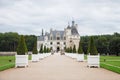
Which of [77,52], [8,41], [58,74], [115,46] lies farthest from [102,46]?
[58,74]

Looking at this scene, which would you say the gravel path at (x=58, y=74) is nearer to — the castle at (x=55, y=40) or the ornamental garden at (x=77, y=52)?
the ornamental garden at (x=77, y=52)

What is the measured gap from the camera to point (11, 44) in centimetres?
10906

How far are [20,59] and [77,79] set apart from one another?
36.0 feet

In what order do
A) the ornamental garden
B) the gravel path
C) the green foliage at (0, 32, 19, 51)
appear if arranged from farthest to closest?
the green foliage at (0, 32, 19, 51), the ornamental garden, the gravel path

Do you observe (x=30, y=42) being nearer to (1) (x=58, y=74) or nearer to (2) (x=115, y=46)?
(2) (x=115, y=46)

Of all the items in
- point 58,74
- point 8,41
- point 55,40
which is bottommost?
point 58,74

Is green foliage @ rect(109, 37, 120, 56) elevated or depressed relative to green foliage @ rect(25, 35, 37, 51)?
depressed

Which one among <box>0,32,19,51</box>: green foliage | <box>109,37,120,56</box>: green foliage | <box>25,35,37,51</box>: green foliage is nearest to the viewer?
<box>109,37,120,56</box>: green foliage

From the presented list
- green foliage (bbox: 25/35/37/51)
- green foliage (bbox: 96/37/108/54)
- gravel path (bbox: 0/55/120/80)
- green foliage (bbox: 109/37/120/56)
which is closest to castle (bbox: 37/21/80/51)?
green foliage (bbox: 25/35/37/51)

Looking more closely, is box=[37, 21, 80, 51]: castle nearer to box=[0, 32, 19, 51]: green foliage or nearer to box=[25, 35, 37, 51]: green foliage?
box=[25, 35, 37, 51]: green foliage

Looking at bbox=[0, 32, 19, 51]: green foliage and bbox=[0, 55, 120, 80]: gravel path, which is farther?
bbox=[0, 32, 19, 51]: green foliage

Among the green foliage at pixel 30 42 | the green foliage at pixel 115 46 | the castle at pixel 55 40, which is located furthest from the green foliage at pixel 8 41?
the green foliage at pixel 115 46

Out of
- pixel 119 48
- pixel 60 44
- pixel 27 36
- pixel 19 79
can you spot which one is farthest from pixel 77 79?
pixel 60 44

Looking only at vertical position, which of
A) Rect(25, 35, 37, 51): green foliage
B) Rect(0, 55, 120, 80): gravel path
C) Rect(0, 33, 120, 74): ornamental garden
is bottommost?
Rect(0, 55, 120, 80): gravel path
